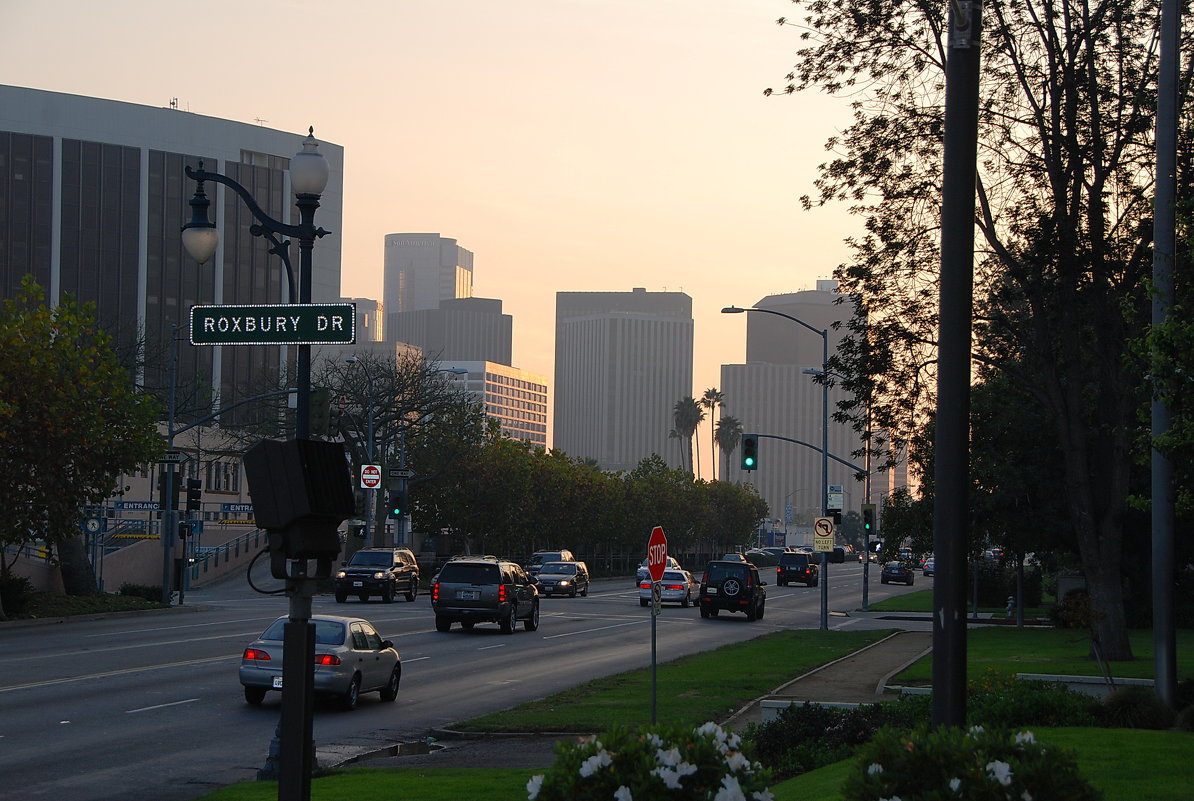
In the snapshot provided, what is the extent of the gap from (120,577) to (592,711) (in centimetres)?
4423

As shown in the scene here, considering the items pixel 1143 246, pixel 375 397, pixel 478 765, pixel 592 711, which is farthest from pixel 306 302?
pixel 375 397

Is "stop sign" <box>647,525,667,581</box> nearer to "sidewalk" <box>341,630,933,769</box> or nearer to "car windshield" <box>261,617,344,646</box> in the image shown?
"sidewalk" <box>341,630,933,769</box>

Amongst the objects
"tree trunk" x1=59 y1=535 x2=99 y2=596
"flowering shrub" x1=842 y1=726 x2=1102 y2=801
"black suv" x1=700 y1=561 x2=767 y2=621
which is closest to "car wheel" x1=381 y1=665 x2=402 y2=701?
"flowering shrub" x1=842 y1=726 x2=1102 y2=801

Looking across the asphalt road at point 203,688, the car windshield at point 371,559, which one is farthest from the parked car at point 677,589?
the car windshield at point 371,559

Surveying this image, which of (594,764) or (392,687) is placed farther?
(392,687)

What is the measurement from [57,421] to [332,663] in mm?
19683

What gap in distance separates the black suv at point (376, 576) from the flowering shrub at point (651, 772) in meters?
43.8

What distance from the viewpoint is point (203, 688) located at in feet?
73.4

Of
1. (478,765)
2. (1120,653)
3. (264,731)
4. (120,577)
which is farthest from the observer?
(120,577)

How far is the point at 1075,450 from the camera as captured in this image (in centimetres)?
2659

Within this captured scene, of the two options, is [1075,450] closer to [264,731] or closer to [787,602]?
[264,731]

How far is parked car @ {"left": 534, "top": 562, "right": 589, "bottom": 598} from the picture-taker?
6181 centimetres

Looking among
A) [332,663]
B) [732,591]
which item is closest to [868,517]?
[732,591]

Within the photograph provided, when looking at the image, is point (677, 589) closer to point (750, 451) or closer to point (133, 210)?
point (750, 451)
